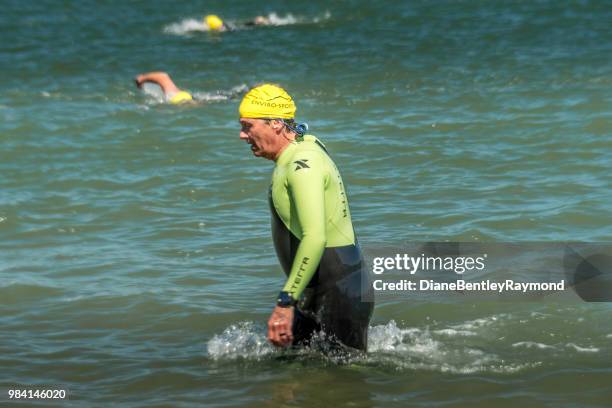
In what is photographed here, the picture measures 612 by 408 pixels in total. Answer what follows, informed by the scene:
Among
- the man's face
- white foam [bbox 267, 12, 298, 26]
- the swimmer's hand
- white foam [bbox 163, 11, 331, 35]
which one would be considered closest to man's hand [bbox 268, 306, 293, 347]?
the man's face

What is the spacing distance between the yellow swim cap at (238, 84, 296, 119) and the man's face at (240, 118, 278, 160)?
0.14 ft

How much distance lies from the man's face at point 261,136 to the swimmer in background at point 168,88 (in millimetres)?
11677

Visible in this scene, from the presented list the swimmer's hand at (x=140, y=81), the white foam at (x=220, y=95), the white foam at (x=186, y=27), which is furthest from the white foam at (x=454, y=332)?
the white foam at (x=186, y=27)

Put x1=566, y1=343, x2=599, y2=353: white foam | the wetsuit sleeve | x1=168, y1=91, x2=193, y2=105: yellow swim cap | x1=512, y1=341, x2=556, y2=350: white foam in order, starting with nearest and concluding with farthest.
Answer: the wetsuit sleeve → x1=566, y1=343, x2=599, y2=353: white foam → x1=512, y1=341, x2=556, y2=350: white foam → x1=168, y1=91, x2=193, y2=105: yellow swim cap

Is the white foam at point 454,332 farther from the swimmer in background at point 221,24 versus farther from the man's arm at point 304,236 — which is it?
the swimmer in background at point 221,24

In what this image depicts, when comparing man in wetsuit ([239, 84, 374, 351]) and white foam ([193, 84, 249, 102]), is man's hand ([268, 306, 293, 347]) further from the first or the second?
white foam ([193, 84, 249, 102])

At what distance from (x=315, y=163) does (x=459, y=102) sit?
11.0m

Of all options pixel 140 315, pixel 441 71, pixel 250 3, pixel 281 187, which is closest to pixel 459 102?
pixel 441 71

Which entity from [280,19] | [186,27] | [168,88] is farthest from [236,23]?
[168,88]

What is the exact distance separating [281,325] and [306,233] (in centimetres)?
49

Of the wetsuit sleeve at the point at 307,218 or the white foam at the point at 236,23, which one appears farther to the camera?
the white foam at the point at 236,23

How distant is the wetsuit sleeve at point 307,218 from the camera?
5824 mm

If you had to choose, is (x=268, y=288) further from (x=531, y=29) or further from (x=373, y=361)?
(x=531, y=29)

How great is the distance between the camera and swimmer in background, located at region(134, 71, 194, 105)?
17.8 metres
